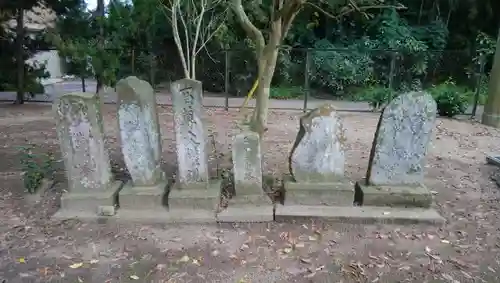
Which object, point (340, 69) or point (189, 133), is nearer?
point (189, 133)

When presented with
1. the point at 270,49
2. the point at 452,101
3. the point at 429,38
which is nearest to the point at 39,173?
the point at 270,49

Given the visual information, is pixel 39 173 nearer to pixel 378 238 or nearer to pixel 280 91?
pixel 378 238

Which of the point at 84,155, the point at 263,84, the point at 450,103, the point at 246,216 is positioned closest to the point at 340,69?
the point at 450,103

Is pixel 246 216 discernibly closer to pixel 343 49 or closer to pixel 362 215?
pixel 362 215

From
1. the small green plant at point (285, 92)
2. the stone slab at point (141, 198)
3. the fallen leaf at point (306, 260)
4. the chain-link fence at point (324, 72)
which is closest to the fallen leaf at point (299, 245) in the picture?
the fallen leaf at point (306, 260)

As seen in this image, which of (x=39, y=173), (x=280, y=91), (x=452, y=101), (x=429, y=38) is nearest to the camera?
(x=39, y=173)

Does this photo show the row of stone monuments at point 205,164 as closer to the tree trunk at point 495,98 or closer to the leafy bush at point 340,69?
the tree trunk at point 495,98

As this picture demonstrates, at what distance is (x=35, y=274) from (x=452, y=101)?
8.98 meters

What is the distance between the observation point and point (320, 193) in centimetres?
389

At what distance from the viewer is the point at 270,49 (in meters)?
4.48

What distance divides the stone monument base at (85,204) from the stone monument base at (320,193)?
1.61 m

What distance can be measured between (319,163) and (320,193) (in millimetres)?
272

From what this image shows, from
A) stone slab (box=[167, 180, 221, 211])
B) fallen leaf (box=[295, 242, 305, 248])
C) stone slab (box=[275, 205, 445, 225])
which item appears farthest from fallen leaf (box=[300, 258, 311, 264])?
stone slab (box=[167, 180, 221, 211])

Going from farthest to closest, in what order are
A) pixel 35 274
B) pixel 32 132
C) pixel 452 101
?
pixel 452 101
pixel 32 132
pixel 35 274
